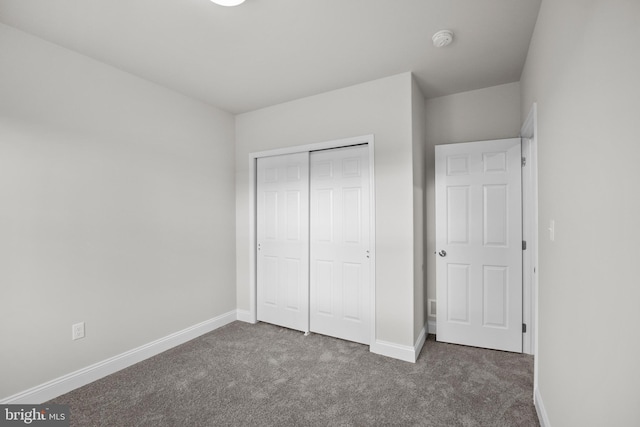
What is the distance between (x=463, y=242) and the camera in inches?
116

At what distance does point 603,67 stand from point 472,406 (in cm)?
207

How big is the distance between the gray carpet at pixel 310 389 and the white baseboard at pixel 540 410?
1.9 inches

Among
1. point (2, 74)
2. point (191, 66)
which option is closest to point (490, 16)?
point (191, 66)

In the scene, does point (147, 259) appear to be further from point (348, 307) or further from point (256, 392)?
point (348, 307)

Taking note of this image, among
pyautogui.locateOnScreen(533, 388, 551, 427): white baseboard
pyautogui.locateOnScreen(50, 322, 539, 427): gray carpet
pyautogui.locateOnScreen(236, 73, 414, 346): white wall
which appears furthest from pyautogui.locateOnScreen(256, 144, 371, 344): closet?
pyautogui.locateOnScreen(533, 388, 551, 427): white baseboard

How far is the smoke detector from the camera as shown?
2.07 meters

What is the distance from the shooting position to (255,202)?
3.64m

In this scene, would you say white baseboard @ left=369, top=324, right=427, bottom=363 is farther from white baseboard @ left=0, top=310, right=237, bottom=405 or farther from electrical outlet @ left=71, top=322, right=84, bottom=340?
electrical outlet @ left=71, top=322, right=84, bottom=340

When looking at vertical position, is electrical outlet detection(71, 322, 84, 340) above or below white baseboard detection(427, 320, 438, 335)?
above

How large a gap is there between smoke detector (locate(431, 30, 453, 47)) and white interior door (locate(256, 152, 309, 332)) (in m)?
1.60

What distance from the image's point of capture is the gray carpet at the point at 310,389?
6.24ft

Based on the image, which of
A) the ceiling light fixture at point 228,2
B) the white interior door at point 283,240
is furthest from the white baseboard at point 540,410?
the ceiling light fixture at point 228,2

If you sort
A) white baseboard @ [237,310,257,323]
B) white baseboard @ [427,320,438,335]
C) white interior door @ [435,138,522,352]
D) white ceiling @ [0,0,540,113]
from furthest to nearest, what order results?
white baseboard @ [237,310,257,323], white baseboard @ [427,320,438,335], white interior door @ [435,138,522,352], white ceiling @ [0,0,540,113]

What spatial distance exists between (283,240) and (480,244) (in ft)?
6.81
